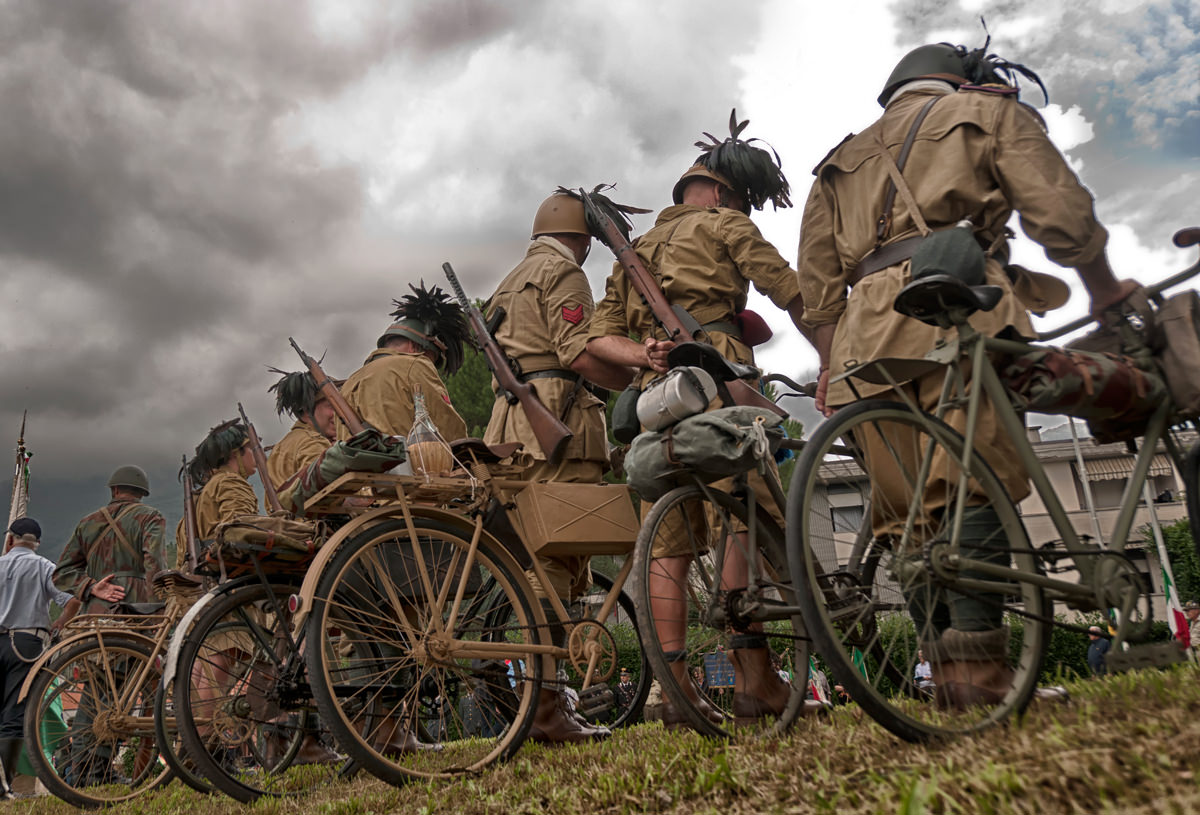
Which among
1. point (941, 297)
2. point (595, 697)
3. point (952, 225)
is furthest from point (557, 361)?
point (941, 297)

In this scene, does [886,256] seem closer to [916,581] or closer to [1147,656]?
[916,581]

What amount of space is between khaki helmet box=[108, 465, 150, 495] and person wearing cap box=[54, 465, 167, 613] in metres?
0.47

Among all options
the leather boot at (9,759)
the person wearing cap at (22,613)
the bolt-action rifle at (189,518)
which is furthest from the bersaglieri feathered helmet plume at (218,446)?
the leather boot at (9,759)

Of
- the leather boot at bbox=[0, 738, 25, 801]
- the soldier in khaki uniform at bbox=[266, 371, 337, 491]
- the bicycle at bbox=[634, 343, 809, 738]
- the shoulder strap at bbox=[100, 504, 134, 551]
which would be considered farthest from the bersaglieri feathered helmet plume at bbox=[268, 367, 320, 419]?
the bicycle at bbox=[634, 343, 809, 738]

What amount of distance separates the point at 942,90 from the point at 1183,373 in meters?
1.28

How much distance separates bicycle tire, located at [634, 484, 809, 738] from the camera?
2.78 m

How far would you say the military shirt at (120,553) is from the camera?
6930 mm

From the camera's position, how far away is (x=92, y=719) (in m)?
5.34

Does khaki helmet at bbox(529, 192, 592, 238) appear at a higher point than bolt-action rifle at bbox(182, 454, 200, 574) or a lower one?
higher

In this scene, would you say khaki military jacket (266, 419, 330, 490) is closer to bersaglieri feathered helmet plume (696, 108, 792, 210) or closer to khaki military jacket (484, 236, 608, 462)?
khaki military jacket (484, 236, 608, 462)

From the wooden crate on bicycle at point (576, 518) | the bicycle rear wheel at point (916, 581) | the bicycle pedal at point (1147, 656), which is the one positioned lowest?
the bicycle pedal at point (1147, 656)

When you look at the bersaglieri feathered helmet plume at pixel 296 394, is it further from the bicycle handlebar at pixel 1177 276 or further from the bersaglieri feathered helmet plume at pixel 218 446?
the bicycle handlebar at pixel 1177 276

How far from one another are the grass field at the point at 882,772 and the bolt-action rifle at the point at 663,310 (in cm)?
120

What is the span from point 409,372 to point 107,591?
323 centimetres
